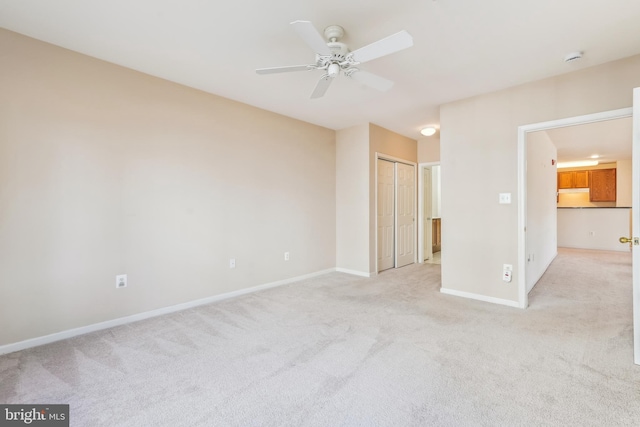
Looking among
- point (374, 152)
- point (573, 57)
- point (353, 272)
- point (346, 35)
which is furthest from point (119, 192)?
point (573, 57)

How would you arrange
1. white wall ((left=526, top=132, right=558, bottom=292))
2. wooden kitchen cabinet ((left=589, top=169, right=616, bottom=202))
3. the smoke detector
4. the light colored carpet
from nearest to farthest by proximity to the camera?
1. the light colored carpet
2. the smoke detector
3. white wall ((left=526, top=132, right=558, bottom=292))
4. wooden kitchen cabinet ((left=589, top=169, right=616, bottom=202))

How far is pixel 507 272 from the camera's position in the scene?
3.26 metres

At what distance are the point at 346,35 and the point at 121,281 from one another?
3022mm

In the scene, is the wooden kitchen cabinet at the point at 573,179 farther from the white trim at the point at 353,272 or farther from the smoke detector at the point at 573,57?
the white trim at the point at 353,272

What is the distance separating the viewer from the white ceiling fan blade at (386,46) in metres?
1.73

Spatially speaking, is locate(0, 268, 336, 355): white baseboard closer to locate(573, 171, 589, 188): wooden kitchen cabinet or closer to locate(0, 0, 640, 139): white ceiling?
locate(0, 0, 640, 139): white ceiling

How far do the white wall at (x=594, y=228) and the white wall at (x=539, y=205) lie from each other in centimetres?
237

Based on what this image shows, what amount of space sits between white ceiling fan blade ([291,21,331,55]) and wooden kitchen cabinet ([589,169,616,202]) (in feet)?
31.1

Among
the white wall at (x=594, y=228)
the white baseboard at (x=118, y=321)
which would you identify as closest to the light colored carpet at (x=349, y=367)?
the white baseboard at (x=118, y=321)

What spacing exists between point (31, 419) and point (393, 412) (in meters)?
1.99

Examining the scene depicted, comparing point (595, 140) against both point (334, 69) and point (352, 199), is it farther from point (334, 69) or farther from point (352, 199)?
point (334, 69)

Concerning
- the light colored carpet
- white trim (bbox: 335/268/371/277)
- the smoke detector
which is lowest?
the light colored carpet

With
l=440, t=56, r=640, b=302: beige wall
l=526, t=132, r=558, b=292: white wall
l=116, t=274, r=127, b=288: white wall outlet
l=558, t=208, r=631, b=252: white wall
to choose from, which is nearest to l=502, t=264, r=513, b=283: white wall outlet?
l=440, t=56, r=640, b=302: beige wall

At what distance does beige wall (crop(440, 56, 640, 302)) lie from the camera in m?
2.84
